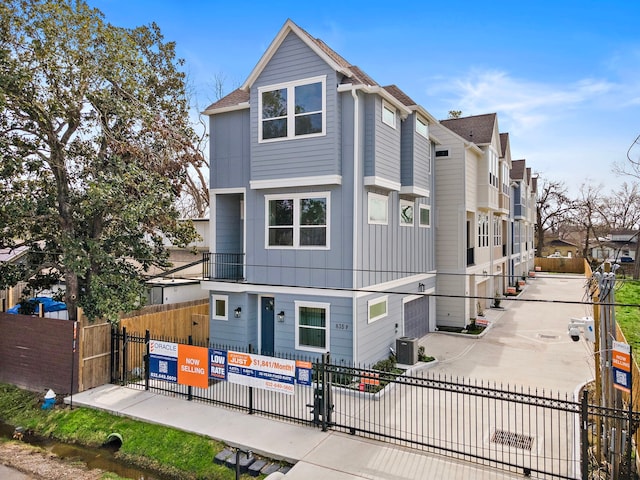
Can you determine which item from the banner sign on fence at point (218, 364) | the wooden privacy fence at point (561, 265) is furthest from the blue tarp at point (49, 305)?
the wooden privacy fence at point (561, 265)

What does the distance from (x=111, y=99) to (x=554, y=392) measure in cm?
1475

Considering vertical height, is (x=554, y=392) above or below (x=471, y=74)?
below

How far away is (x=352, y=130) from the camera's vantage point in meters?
12.0

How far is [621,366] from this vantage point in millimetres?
6516

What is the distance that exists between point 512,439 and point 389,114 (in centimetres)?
946

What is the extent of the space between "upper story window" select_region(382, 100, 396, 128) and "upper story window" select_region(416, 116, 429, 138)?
1670 mm

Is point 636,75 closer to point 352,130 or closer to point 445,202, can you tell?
point 352,130

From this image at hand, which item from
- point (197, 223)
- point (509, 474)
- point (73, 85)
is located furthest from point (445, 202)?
point (73, 85)

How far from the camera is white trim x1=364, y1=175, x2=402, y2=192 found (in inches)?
481

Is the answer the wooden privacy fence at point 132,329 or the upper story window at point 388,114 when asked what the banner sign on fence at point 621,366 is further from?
the wooden privacy fence at point 132,329

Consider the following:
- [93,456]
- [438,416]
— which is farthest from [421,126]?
[93,456]

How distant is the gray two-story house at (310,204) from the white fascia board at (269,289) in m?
0.03

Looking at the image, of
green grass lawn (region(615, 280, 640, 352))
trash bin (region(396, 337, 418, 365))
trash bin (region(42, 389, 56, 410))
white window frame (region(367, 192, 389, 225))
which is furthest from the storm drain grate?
trash bin (region(42, 389, 56, 410))

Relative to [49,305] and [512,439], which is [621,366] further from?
[49,305]
